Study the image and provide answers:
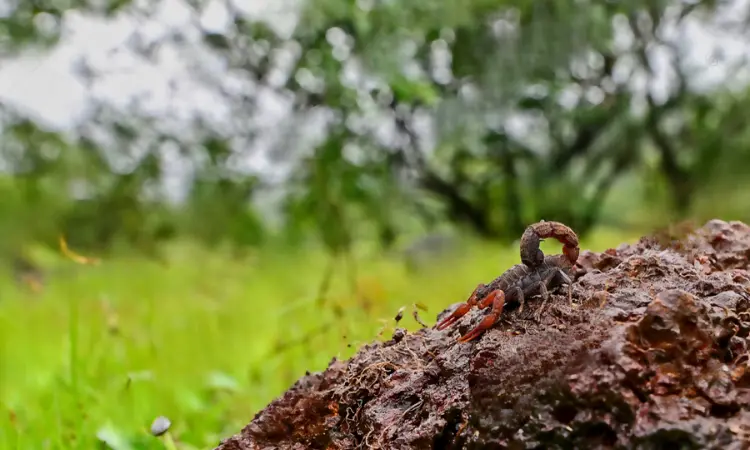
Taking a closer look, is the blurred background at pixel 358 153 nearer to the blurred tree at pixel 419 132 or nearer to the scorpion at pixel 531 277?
the blurred tree at pixel 419 132

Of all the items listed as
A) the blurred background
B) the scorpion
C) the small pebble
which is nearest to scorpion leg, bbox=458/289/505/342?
the scorpion


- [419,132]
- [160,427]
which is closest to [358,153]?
[419,132]

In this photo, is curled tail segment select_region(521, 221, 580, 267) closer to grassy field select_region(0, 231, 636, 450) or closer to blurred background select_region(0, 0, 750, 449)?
grassy field select_region(0, 231, 636, 450)

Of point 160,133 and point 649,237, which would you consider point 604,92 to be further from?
point 649,237

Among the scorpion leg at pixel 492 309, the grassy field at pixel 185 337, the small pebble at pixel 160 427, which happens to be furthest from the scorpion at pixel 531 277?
the small pebble at pixel 160 427

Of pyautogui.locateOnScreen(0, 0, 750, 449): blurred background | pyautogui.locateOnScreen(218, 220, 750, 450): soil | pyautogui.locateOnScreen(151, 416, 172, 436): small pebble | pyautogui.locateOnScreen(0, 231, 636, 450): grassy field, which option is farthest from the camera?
pyautogui.locateOnScreen(0, 0, 750, 449): blurred background
